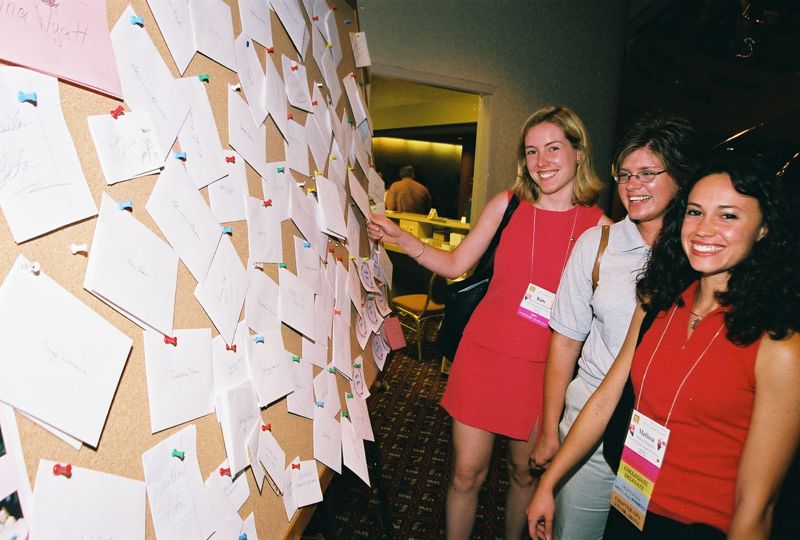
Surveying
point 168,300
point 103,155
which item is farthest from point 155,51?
point 168,300

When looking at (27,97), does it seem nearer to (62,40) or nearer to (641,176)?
(62,40)

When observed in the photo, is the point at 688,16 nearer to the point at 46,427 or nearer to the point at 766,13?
the point at 766,13

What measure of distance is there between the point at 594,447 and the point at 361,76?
4.91ft

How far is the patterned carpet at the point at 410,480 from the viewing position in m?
2.11

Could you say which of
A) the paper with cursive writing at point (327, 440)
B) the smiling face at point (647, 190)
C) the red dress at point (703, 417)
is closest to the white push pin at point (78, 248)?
the paper with cursive writing at point (327, 440)

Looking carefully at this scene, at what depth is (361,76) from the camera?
5.86 feet

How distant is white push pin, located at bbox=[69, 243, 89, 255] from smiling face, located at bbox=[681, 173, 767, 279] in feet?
3.67

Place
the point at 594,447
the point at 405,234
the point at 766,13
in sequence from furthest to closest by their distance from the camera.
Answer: the point at 766,13 → the point at 405,234 → the point at 594,447

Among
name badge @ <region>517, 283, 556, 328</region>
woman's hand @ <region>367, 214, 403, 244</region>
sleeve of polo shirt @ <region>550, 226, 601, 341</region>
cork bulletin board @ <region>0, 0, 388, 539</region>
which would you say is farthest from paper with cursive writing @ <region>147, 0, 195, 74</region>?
name badge @ <region>517, 283, 556, 328</region>

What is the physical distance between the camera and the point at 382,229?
168 cm

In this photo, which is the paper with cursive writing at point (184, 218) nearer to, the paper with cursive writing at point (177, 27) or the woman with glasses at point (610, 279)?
the paper with cursive writing at point (177, 27)

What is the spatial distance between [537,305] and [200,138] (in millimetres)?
1154

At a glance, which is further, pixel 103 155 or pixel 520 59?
pixel 520 59

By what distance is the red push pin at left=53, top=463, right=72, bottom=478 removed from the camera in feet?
1.50
